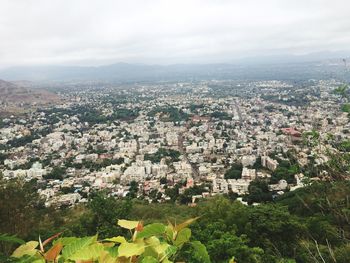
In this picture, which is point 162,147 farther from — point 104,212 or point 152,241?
point 152,241

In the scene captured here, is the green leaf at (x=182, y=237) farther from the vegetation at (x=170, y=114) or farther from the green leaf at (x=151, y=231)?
the vegetation at (x=170, y=114)

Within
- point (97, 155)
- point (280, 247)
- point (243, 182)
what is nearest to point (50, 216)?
point (280, 247)

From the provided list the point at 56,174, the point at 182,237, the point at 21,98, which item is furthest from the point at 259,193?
the point at 21,98

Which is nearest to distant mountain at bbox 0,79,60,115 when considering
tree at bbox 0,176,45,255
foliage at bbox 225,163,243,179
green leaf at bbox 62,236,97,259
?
foliage at bbox 225,163,243,179

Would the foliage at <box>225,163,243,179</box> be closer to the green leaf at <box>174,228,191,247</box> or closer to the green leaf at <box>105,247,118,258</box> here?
the green leaf at <box>174,228,191,247</box>

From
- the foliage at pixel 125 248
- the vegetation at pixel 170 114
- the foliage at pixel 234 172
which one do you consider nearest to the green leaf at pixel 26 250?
the foliage at pixel 125 248

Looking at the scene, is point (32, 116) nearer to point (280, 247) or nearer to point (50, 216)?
point (50, 216)
